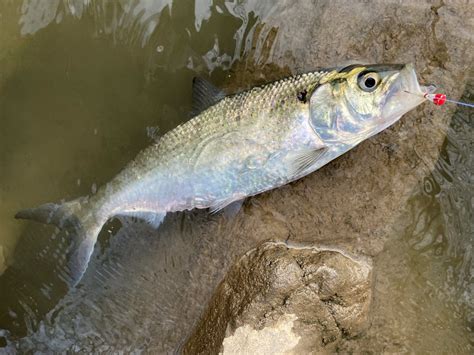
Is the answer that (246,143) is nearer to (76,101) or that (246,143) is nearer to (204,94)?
(204,94)

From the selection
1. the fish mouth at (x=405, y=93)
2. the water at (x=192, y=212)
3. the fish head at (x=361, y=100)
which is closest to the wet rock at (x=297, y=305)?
the water at (x=192, y=212)

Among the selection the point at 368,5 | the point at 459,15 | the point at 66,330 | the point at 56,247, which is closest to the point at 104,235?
the point at 56,247

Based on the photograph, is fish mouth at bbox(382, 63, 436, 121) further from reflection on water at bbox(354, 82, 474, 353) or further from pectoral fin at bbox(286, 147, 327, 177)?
reflection on water at bbox(354, 82, 474, 353)

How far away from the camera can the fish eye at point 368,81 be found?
330 cm

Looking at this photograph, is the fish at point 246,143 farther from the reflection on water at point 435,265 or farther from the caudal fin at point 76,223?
the reflection on water at point 435,265

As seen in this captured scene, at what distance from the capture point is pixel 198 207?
3928 mm

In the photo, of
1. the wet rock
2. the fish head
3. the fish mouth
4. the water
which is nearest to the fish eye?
the fish head

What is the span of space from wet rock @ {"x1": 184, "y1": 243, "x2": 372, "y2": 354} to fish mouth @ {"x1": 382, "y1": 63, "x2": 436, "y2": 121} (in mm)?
1143

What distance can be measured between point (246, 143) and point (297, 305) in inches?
46.8

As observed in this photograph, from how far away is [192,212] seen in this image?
424 centimetres

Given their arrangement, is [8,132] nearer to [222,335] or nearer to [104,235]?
[104,235]

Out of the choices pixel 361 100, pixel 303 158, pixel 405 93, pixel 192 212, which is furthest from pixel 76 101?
pixel 405 93

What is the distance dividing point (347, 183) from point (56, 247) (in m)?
2.53

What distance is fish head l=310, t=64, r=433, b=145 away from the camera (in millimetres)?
3256
